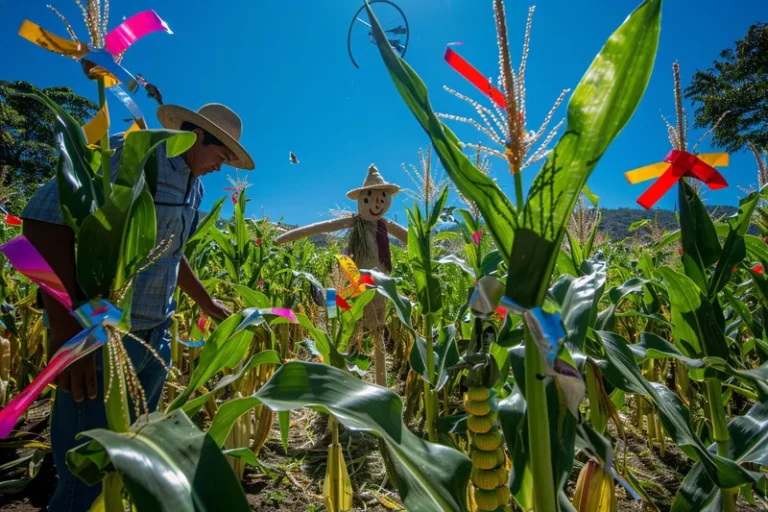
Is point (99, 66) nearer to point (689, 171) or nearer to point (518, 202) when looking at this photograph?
point (518, 202)

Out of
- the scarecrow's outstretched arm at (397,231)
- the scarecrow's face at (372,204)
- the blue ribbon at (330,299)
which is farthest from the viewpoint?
the scarecrow's outstretched arm at (397,231)

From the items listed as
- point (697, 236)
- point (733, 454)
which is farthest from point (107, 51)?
point (733, 454)

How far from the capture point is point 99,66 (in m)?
0.79

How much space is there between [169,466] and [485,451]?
0.55m

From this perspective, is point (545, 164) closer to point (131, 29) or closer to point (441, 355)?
point (131, 29)

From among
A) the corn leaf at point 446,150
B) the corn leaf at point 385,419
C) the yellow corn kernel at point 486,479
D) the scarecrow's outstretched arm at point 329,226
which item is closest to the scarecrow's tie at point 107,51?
the corn leaf at point 446,150

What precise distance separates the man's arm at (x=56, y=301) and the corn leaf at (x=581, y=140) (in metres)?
0.94

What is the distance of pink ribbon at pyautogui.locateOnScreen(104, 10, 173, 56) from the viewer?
2.65ft

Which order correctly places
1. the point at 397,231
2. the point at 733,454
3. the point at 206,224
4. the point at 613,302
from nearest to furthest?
1. the point at 733,454
2. the point at 613,302
3. the point at 206,224
4. the point at 397,231

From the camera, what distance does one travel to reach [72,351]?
24.9 inches

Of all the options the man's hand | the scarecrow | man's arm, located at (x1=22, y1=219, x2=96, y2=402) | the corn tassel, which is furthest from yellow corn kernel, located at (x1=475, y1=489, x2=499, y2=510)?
the scarecrow

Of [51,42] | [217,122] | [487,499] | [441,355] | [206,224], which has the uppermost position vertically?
[217,122]

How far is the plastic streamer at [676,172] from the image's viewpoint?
0.98m

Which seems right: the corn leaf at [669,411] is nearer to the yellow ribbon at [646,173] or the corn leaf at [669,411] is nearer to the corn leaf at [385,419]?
the yellow ribbon at [646,173]
